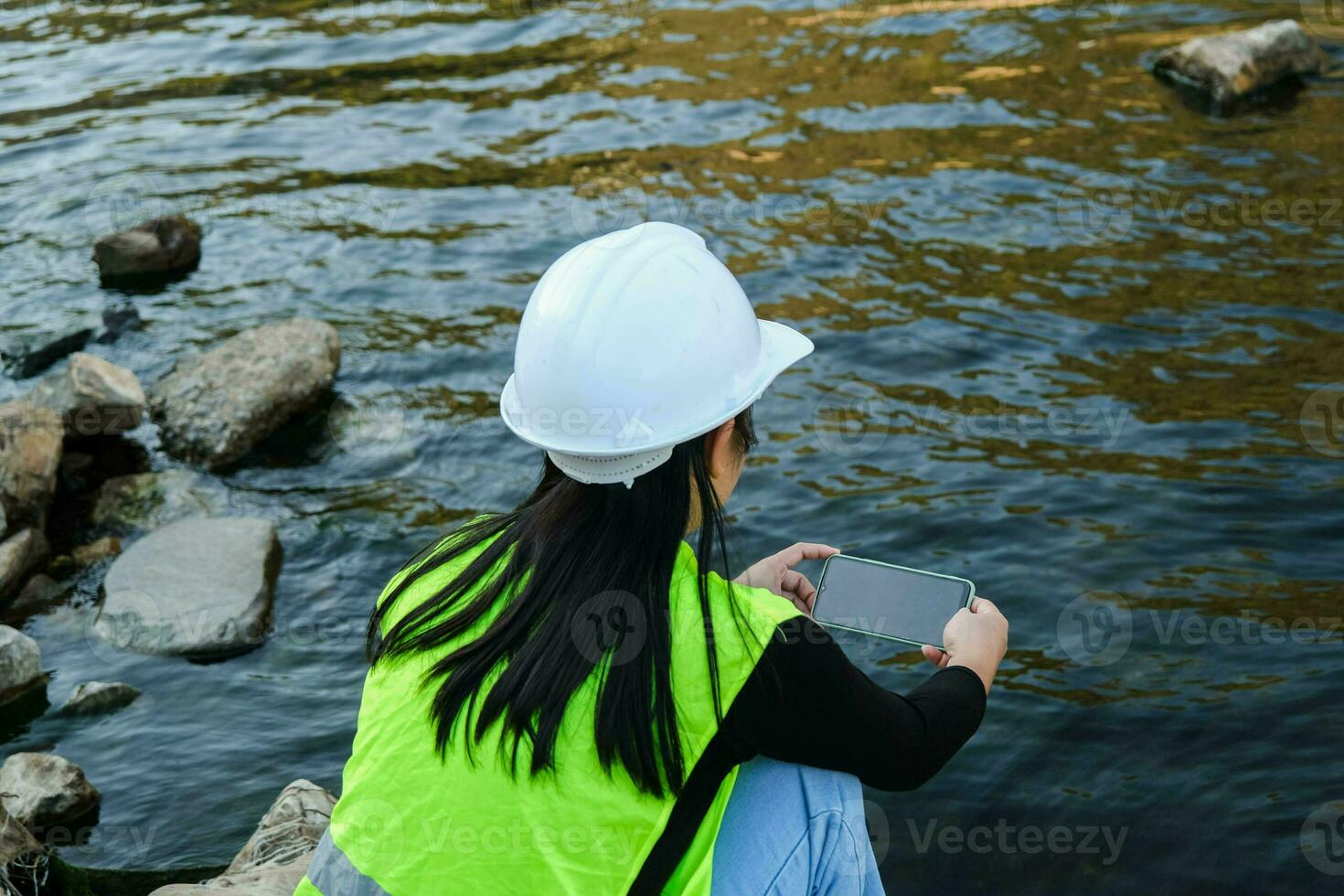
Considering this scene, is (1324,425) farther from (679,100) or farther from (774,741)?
(679,100)

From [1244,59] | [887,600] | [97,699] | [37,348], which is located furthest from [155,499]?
[1244,59]

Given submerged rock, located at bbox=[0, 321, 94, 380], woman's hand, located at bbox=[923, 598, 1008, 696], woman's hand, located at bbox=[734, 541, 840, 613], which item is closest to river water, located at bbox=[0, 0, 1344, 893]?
woman's hand, located at bbox=[734, 541, 840, 613]

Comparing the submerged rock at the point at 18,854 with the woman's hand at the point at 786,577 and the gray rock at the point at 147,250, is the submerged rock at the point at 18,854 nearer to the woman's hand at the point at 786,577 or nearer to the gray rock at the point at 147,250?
the woman's hand at the point at 786,577

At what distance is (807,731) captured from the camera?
2.31 meters

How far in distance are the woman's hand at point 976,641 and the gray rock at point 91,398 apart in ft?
17.5

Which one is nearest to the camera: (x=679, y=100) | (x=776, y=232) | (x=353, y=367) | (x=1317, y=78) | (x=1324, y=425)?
(x=1324, y=425)

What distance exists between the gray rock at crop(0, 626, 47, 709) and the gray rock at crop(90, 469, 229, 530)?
3.87ft

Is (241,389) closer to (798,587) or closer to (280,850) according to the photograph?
(280,850)

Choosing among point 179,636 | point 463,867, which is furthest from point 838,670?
point 179,636

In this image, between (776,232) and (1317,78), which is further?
(1317,78)

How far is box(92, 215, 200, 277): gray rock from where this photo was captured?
28.1ft

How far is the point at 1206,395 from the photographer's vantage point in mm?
6055

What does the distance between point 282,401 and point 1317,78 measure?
7823 millimetres

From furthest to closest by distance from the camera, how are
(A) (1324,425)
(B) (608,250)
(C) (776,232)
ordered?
(C) (776,232)
(A) (1324,425)
(B) (608,250)
